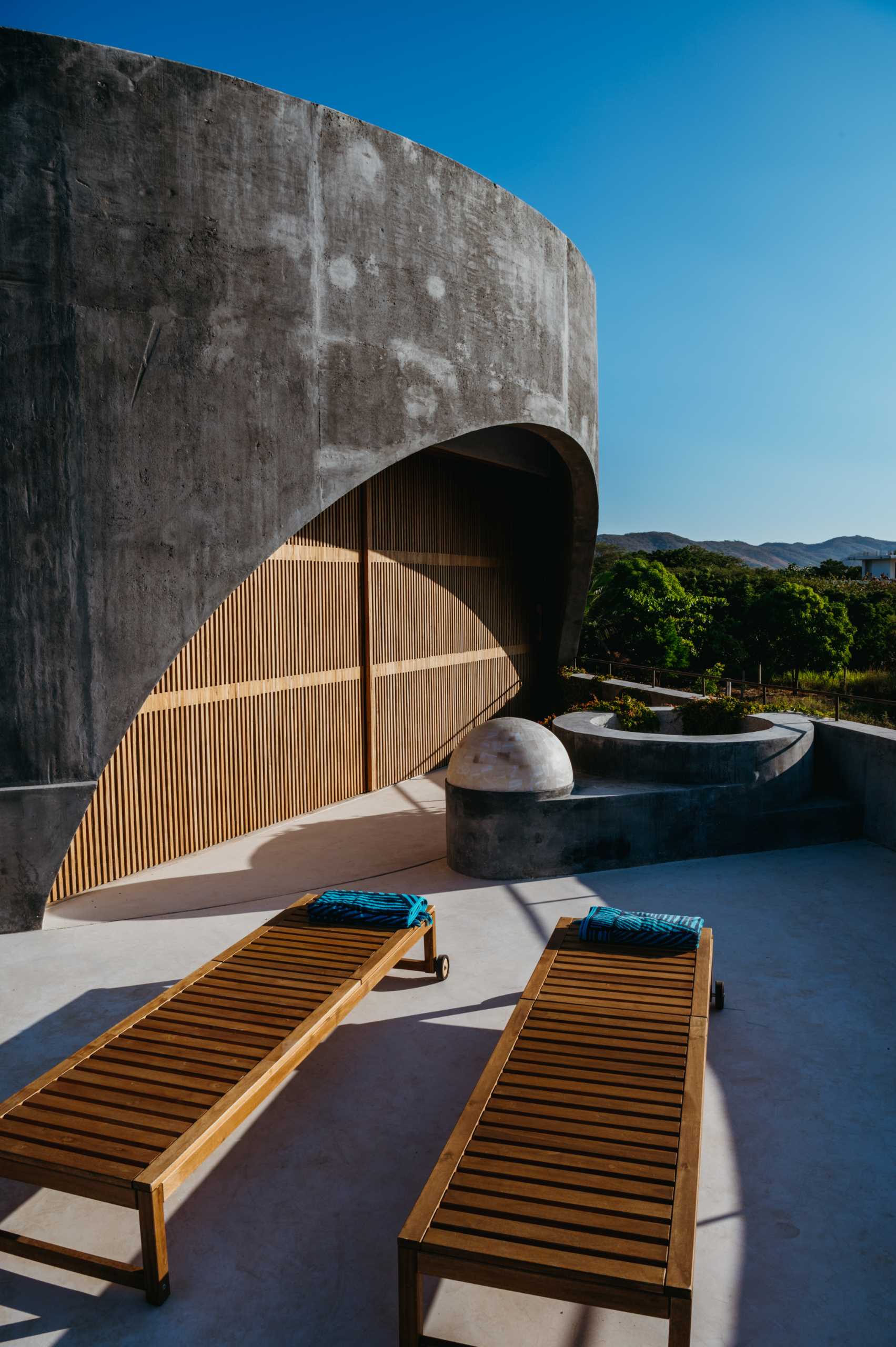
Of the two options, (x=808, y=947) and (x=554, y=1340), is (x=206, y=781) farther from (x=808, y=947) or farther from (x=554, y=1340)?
(x=554, y=1340)

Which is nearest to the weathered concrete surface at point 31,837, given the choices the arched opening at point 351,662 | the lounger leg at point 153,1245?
the arched opening at point 351,662

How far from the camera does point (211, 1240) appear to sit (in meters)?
4.30

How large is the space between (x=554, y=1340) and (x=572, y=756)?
8063 mm

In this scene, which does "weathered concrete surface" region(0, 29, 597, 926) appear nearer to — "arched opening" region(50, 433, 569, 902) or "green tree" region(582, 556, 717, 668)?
"arched opening" region(50, 433, 569, 902)

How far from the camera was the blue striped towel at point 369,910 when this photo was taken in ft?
22.8

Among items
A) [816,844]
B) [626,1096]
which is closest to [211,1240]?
[626,1096]

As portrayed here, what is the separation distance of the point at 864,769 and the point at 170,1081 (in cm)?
900

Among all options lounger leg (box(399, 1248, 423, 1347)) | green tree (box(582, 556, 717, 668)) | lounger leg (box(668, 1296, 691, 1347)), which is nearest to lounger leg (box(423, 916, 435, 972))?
lounger leg (box(399, 1248, 423, 1347))

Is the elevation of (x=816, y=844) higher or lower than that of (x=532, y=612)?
lower

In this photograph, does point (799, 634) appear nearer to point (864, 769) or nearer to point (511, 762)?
point (864, 769)

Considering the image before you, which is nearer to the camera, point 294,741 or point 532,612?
point 294,741

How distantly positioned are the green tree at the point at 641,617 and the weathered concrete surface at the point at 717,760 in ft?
30.4

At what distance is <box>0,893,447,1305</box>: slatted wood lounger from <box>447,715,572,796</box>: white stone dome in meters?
3.20

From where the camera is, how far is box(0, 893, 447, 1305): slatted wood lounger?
3.96 metres
